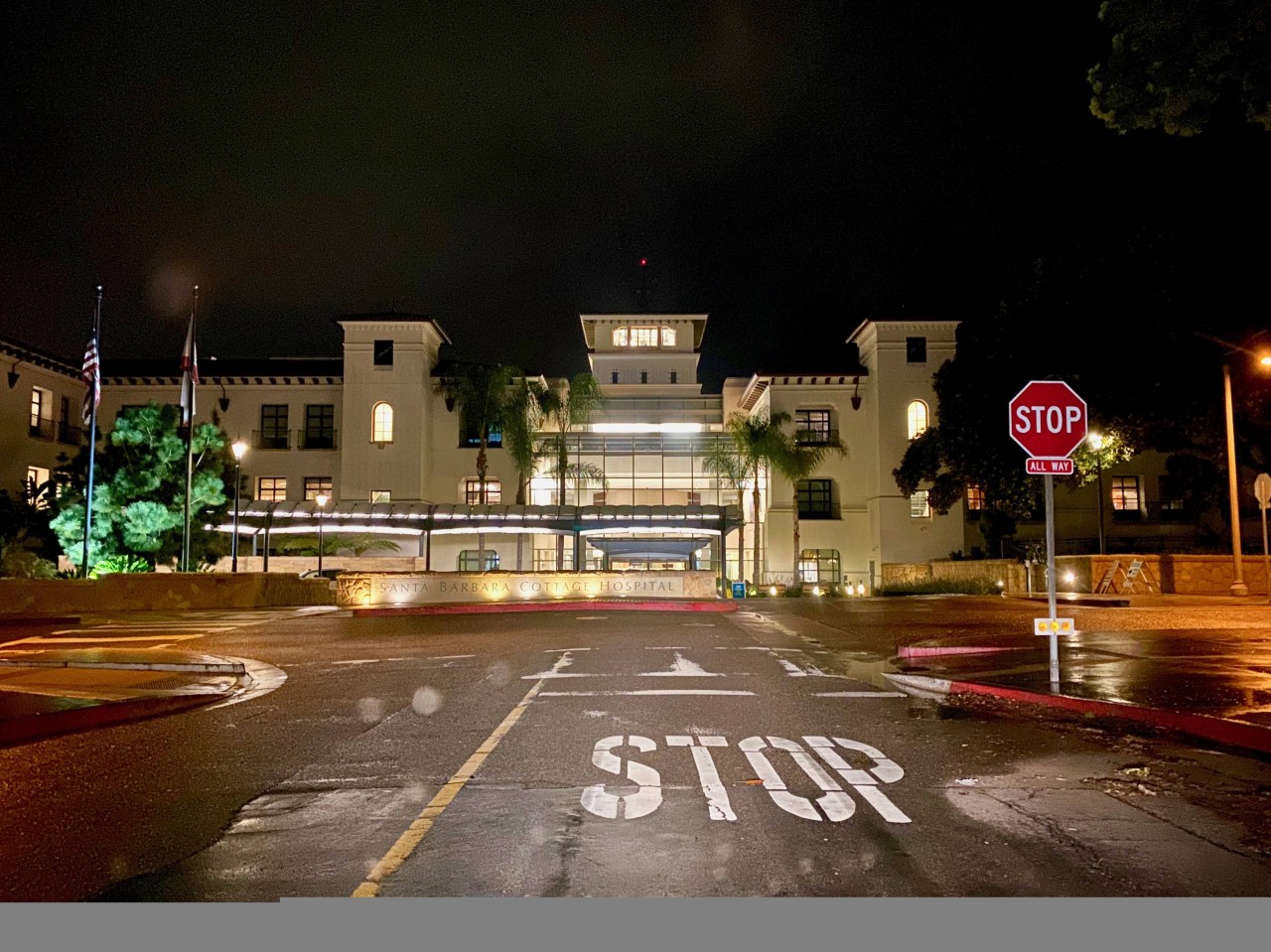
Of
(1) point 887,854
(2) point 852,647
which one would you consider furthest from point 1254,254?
(1) point 887,854

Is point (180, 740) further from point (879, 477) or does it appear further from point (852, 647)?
point (879, 477)

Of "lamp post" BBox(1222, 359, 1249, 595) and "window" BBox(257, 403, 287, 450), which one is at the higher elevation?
"window" BBox(257, 403, 287, 450)

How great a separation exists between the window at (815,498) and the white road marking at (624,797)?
44273 mm

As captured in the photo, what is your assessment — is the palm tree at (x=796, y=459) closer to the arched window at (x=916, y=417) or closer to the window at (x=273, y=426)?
the arched window at (x=916, y=417)

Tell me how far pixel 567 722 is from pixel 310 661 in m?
8.55

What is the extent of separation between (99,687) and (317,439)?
42.7 m

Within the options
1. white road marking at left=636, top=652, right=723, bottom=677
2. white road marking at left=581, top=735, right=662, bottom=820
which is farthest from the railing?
white road marking at left=581, top=735, right=662, bottom=820

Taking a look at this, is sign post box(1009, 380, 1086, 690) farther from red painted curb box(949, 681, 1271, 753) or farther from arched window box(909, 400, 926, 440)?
arched window box(909, 400, 926, 440)

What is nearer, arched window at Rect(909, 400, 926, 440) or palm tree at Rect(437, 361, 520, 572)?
palm tree at Rect(437, 361, 520, 572)

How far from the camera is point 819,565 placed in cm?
5209

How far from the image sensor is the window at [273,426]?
53.8m

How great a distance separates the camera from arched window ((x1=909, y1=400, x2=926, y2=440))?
51.9m

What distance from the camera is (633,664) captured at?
15.9m

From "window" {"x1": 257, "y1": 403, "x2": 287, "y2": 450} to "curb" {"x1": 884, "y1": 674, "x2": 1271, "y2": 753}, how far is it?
4563 centimetres
